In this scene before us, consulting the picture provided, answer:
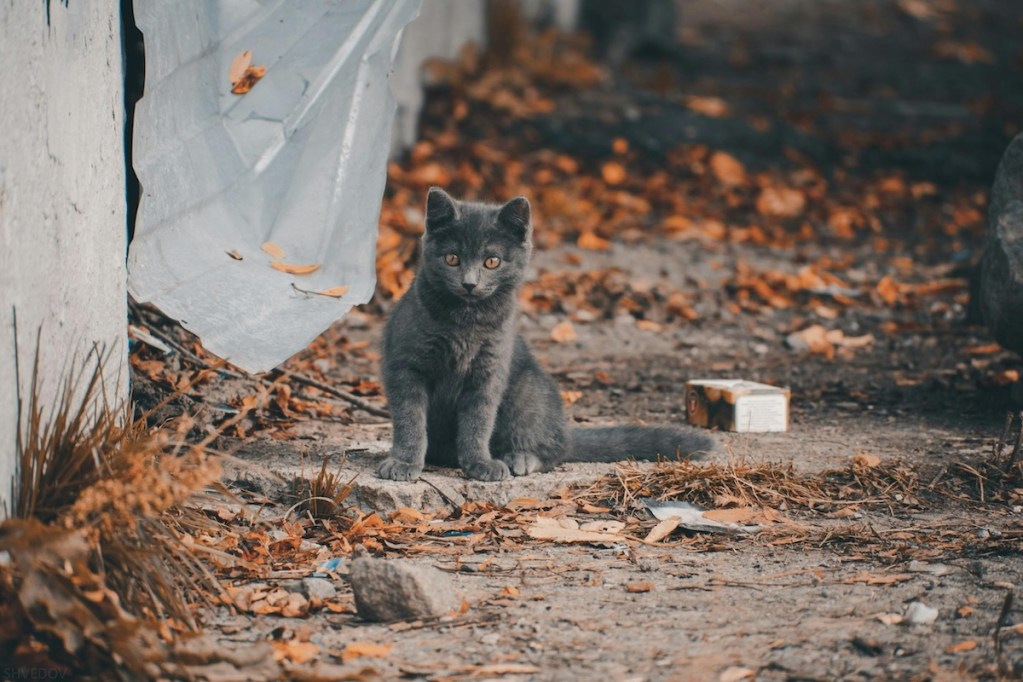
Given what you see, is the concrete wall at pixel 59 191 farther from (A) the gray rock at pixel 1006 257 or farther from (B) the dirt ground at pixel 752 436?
(A) the gray rock at pixel 1006 257

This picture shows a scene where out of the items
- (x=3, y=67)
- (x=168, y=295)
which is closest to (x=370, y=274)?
(x=168, y=295)

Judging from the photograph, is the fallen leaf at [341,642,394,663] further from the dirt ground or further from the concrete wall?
the concrete wall

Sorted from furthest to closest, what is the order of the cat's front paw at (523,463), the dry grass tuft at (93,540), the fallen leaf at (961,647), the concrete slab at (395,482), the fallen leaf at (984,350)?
1. the fallen leaf at (984,350)
2. the cat's front paw at (523,463)
3. the concrete slab at (395,482)
4. the fallen leaf at (961,647)
5. the dry grass tuft at (93,540)

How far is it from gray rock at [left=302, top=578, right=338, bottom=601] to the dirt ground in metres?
0.06

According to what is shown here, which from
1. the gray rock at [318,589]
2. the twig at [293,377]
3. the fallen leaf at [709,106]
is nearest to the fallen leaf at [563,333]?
the twig at [293,377]

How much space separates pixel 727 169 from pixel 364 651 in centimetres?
758

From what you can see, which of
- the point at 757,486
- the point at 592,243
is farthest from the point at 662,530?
the point at 592,243

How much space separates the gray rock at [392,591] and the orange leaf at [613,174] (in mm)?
6767

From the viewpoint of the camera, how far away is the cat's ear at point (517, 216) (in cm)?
421

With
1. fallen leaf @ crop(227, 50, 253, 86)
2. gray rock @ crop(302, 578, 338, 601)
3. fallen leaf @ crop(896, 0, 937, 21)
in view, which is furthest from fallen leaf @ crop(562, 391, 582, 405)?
fallen leaf @ crop(896, 0, 937, 21)

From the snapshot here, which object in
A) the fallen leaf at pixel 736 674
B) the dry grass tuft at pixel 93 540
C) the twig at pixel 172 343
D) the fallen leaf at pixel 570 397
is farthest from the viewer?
the fallen leaf at pixel 570 397

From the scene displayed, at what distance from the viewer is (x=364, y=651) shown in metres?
2.83

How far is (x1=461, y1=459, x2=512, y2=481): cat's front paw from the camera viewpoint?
4.14 m

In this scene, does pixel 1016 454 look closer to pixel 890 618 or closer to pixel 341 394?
pixel 890 618
